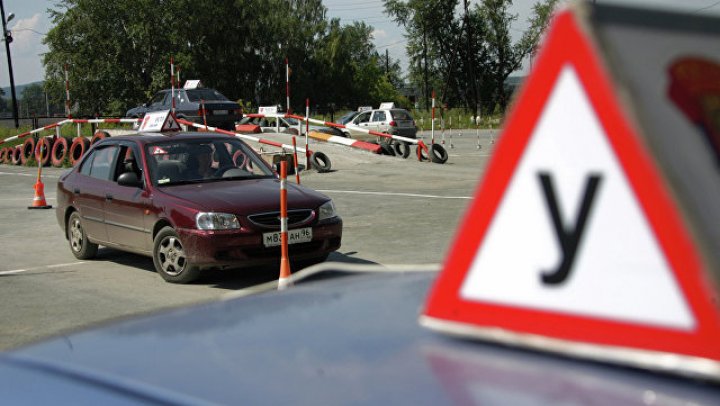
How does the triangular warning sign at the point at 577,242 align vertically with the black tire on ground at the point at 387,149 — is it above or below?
above

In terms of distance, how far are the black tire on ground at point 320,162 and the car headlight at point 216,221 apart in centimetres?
1279

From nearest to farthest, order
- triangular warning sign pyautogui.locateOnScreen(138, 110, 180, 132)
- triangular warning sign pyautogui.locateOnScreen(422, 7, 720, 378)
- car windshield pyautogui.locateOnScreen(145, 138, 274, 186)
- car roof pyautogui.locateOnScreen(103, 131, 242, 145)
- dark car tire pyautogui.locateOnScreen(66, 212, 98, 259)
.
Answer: triangular warning sign pyautogui.locateOnScreen(422, 7, 720, 378) < car windshield pyautogui.locateOnScreen(145, 138, 274, 186) < car roof pyautogui.locateOnScreen(103, 131, 242, 145) < dark car tire pyautogui.locateOnScreen(66, 212, 98, 259) < triangular warning sign pyautogui.locateOnScreen(138, 110, 180, 132)

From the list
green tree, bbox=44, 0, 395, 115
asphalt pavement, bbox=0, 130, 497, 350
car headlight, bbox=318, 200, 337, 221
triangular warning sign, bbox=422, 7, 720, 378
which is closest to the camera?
triangular warning sign, bbox=422, 7, 720, 378

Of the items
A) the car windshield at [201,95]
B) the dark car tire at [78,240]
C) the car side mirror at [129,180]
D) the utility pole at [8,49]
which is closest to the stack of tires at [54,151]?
the car windshield at [201,95]

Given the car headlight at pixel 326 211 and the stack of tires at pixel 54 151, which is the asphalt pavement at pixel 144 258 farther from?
the stack of tires at pixel 54 151

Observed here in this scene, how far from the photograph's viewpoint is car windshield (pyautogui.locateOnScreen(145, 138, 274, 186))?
9.49 m

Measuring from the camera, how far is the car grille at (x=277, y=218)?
8.62m

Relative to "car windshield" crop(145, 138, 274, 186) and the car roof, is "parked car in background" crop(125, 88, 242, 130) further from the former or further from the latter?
"car windshield" crop(145, 138, 274, 186)

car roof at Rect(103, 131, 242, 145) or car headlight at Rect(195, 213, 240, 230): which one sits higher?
car roof at Rect(103, 131, 242, 145)

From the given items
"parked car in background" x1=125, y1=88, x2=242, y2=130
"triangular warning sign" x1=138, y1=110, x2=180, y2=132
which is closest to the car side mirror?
"triangular warning sign" x1=138, y1=110, x2=180, y2=132

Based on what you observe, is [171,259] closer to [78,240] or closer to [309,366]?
[78,240]

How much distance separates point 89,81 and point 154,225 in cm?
6396

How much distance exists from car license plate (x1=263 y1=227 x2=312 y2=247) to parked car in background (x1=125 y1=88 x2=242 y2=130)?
2108cm

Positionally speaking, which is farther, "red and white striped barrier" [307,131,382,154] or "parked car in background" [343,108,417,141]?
"parked car in background" [343,108,417,141]
